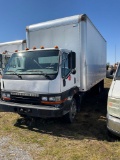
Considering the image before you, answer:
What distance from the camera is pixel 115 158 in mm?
3627

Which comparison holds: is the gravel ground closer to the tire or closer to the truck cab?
the truck cab

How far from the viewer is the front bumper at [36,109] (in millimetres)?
4625

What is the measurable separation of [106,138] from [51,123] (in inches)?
70.6

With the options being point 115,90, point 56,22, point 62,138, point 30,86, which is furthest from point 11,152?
point 56,22

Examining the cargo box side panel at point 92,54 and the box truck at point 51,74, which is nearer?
the box truck at point 51,74

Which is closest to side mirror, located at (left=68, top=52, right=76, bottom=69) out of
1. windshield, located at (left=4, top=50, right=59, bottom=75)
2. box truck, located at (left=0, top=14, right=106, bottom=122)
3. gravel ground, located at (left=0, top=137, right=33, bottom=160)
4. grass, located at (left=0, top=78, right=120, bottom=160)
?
box truck, located at (left=0, top=14, right=106, bottom=122)

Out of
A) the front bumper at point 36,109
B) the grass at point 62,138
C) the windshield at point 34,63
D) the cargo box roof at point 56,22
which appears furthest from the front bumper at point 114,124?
the cargo box roof at point 56,22

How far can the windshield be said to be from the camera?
500 cm

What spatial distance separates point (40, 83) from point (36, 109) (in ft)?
2.27

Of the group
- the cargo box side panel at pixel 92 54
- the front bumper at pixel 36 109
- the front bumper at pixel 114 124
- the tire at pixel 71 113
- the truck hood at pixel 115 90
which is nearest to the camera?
the front bumper at pixel 114 124

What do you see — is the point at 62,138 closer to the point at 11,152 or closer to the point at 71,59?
the point at 11,152

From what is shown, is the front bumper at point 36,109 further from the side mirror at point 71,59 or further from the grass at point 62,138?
the side mirror at point 71,59

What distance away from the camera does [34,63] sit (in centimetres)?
530

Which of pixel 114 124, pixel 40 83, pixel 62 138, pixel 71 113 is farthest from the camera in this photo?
pixel 71 113
